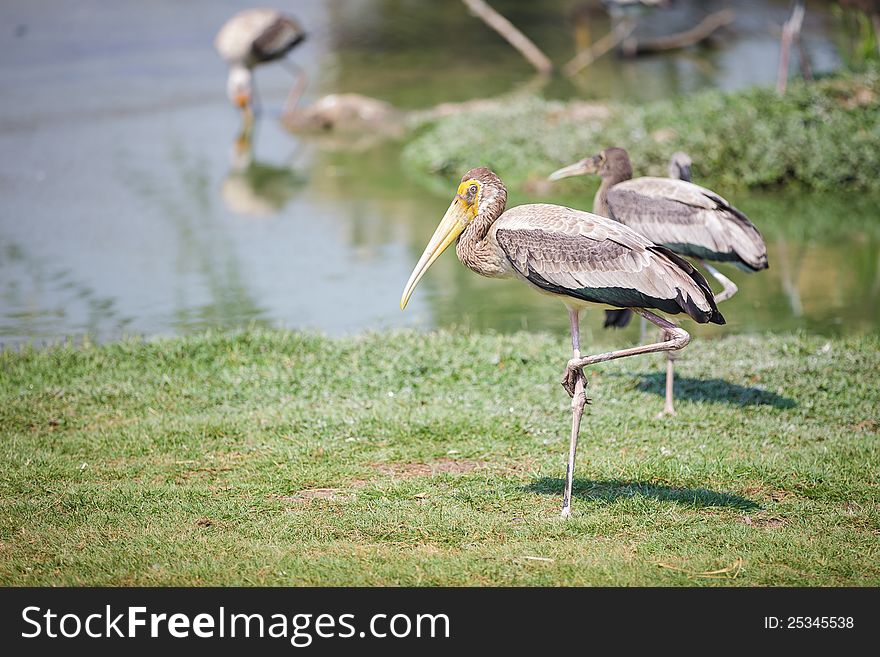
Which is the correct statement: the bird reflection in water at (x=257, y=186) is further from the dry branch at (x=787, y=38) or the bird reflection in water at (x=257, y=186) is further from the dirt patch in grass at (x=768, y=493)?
the dirt patch in grass at (x=768, y=493)

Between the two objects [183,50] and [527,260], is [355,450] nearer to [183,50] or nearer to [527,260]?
[527,260]

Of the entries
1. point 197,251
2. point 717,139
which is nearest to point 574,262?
point 197,251

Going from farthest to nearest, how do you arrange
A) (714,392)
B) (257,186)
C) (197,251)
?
1. (257,186)
2. (197,251)
3. (714,392)

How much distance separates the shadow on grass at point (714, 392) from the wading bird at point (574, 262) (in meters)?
1.65

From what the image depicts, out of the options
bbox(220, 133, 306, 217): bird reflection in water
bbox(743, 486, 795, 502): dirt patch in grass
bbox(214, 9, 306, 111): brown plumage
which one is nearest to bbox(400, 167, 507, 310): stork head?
bbox(743, 486, 795, 502): dirt patch in grass

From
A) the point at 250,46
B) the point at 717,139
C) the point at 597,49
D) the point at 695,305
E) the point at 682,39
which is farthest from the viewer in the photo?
the point at 682,39

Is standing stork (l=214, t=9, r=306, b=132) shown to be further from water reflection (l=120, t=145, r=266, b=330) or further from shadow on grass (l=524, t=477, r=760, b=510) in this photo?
shadow on grass (l=524, t=477, r=760, b=510)

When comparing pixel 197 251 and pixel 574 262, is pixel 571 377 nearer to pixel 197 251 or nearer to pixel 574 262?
pixel 574 262

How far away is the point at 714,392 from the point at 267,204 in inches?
268

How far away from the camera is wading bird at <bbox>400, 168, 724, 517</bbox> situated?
5.20m

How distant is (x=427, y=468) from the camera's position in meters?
5.91

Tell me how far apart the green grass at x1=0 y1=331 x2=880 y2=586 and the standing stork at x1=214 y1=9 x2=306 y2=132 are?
9113 millimetres

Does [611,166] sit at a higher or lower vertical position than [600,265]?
higher
